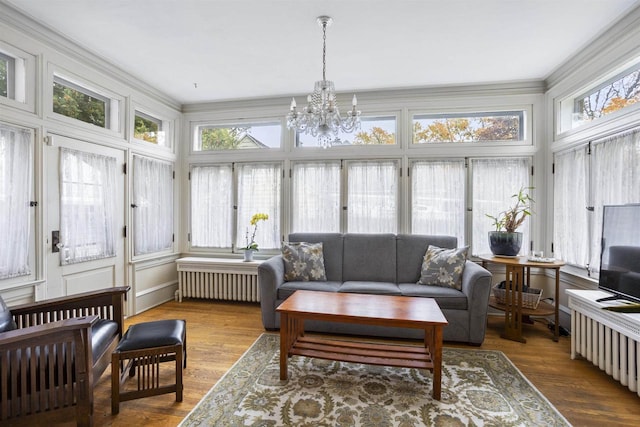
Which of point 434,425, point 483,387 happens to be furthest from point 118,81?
point 483,387

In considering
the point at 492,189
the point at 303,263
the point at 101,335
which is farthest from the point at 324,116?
the point at 492,189

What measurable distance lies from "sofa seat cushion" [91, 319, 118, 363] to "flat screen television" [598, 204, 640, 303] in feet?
Answer: 11.9

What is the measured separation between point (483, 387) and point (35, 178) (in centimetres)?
400

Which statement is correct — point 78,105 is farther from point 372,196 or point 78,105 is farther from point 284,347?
point 372,196

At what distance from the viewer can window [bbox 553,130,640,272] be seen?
8.30ft

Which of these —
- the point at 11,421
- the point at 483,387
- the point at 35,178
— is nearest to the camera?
the point at 11,421

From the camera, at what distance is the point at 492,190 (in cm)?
377

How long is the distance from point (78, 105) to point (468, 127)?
14.6ft

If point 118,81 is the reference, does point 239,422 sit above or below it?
below

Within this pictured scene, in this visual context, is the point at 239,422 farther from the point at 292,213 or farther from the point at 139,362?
the point at 292,213

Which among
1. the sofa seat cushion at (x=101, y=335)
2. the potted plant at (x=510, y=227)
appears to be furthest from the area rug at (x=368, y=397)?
the potted plant at (x=510, y=227)

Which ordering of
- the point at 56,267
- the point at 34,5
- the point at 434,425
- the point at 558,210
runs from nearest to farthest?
the point at 434,425, the point at 34,5, the point at 56,267, the point at 558,210

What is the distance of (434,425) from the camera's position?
5.95ft

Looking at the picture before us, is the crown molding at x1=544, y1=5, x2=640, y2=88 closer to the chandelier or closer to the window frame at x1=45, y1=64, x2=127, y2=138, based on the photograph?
the chandelier
